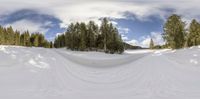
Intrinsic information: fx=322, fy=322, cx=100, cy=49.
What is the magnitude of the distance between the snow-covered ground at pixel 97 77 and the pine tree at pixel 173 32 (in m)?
56.4

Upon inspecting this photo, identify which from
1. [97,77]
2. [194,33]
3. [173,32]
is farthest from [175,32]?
[97,77]

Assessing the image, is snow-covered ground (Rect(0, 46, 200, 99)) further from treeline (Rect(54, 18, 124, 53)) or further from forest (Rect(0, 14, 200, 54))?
treeline (Rect(54, 18, 124, 53))

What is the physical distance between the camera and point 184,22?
7638cm

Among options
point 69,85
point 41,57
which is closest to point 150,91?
point 69,85

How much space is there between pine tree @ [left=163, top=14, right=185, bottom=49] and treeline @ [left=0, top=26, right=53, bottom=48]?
287 feet

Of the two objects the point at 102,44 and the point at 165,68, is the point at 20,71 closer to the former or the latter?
the point at 165,68

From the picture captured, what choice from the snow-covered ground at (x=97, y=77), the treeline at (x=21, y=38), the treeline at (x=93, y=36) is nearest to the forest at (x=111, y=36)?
the treeline at (x=93, y=36)

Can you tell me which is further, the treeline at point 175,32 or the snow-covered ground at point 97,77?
the treeline at point 175,32

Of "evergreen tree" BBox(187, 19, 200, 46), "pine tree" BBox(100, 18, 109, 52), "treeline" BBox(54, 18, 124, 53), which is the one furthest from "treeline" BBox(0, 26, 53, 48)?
"evergreen tree" BBox(187, 19, 200, 46)

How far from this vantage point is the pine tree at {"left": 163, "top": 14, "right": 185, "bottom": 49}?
227ft

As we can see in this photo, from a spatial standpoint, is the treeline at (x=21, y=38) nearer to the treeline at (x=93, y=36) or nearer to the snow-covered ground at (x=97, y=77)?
the treeline at (x=93, y=36)

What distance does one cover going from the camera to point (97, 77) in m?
11.3

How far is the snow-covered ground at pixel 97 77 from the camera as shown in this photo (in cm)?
933

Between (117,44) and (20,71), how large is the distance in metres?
58.9
